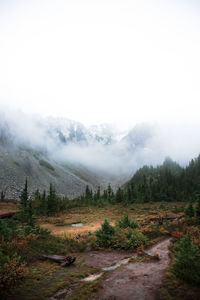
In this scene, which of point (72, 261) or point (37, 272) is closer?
point (37, 272)

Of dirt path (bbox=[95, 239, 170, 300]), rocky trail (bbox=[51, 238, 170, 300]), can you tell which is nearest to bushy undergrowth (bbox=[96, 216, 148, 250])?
rocky trail (bbox=[51, 238, 170, 300])

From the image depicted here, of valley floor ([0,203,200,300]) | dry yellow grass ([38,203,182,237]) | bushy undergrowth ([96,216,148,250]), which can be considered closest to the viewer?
valley floor ([0,203,200,300])

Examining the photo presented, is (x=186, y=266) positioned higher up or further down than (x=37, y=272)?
higher up

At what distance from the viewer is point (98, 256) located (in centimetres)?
1641

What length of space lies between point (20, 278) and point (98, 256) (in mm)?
8670

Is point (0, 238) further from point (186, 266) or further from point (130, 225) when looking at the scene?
point (130, 225)

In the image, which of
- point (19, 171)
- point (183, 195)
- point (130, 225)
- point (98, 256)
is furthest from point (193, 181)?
point (19, 171)

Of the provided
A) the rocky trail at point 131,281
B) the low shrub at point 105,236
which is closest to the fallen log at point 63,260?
the rocky trail at point 131,281

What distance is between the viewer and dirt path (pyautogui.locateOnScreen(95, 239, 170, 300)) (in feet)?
26.6

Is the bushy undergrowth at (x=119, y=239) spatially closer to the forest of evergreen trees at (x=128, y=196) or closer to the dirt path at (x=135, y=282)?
the dirt path at (x=135, y=282)

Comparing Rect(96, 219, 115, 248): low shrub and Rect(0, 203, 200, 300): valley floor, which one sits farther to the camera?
Rect(96, 219, 115, 248): low shrub

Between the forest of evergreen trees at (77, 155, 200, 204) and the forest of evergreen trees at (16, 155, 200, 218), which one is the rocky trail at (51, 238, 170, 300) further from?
the forest of evergreen trees at (77, 155, 200, 204)

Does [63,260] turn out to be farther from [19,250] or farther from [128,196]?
[128,196]

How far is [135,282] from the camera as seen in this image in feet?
31.2
